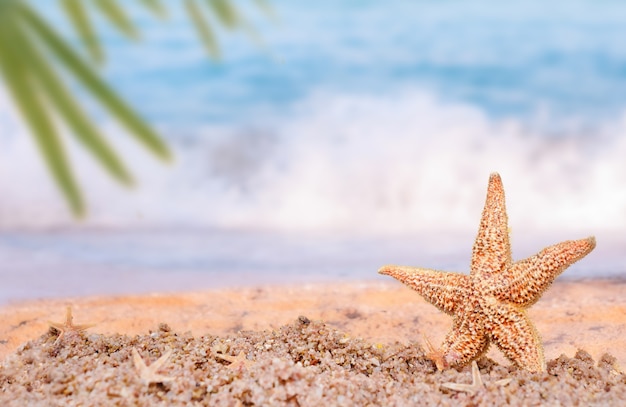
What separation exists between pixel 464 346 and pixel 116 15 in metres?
1.77

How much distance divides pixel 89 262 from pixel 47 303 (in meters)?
1.10

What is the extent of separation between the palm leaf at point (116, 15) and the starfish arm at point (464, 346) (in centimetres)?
168

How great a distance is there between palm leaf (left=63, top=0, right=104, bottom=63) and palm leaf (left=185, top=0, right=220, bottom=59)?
20 cm

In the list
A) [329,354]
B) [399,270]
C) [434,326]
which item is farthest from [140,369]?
[434,326]

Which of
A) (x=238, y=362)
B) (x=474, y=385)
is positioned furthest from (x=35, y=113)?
(x=474, y=385)

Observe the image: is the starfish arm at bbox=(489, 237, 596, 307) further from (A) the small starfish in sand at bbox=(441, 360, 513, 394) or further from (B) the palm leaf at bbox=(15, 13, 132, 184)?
(B) the palm leaf at bbox=(15, 13, 132, 184)

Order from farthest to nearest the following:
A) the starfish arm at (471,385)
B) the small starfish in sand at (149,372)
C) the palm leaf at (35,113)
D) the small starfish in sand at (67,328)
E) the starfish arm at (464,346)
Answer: the small starfish in sand at (67,328)
the starfish arm at (464,346)
the starfish arm at (471,385)
the small starfish in sand at (149,372)
the palm leaf at (35,113)

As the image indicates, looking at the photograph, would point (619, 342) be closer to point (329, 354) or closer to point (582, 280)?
point (582, 280)

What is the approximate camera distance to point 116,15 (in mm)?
1185

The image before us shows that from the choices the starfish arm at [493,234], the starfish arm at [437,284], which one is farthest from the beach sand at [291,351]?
the starfish arm at [493,234]

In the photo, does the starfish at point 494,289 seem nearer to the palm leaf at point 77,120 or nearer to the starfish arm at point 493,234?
the starfish arm at point 493,234

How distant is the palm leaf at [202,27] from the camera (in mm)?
1259

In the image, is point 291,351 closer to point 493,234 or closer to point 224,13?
point 493,234

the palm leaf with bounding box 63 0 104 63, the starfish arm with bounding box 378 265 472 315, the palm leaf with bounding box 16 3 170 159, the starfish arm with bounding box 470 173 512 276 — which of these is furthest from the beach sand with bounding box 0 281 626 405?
the palm leaf with bounding box 16 3 170 159
